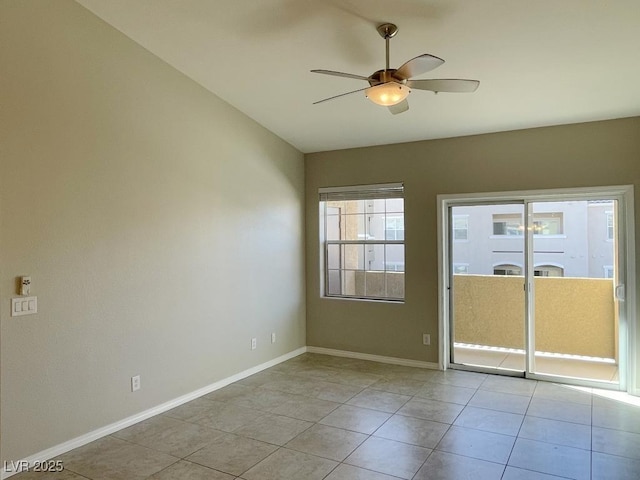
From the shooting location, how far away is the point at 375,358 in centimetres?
553

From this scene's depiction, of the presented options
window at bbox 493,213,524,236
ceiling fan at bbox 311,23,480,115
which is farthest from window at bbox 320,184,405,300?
ceiling fan at bbox 311,23,480,115

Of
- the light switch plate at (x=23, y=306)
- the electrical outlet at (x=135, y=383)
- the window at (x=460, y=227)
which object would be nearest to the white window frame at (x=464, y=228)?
the window at (x=460, y=227)

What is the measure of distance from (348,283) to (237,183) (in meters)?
2.08

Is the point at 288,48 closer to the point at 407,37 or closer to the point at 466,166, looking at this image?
the point at 407,37

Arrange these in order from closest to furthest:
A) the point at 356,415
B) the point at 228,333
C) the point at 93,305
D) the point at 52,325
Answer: the point at 52,325 < the point at 93,305 < the point at 356,415 < the point at 228,333

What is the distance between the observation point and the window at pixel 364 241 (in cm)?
550

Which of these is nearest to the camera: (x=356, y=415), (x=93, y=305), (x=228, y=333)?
(x=93, y=305)

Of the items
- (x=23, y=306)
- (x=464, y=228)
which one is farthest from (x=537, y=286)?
(x=23, y=306)

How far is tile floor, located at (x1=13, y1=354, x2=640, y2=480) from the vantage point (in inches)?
113

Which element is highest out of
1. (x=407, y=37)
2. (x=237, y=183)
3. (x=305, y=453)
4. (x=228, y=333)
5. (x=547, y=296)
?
(x=407, y=37)

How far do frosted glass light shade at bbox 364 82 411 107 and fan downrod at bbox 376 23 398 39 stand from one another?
0.59 m

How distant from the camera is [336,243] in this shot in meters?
6.00

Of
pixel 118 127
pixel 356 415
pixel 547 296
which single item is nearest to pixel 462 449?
pixel 356 415

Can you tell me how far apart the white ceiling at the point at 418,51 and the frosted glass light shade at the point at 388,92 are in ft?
1.97
